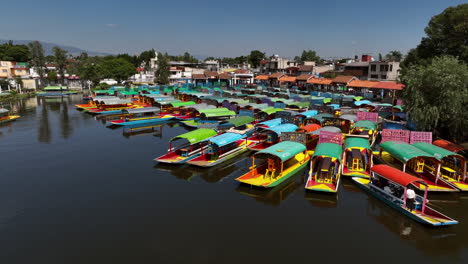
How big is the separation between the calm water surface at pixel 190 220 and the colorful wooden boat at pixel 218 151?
0.76m

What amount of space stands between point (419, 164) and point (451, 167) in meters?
2.50

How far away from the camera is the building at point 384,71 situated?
2542 inches

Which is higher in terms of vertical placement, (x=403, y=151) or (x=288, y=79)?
(x=288, y=79)

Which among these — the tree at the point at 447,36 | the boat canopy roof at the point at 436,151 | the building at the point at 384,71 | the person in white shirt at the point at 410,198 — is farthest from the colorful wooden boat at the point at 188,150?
the building at the point at 384,71

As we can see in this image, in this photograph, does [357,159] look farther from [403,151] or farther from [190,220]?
[190,220]

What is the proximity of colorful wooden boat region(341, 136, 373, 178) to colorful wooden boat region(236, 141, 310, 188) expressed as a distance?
3.43m

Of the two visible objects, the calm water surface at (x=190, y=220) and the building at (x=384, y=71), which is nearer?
the calm water surface at (x=190, y=220)

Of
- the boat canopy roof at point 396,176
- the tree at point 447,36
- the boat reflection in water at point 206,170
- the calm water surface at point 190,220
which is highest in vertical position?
the tree at point 447,36

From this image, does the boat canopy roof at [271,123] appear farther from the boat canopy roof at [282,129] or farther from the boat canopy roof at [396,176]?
the boat canopy roof at [396,176]

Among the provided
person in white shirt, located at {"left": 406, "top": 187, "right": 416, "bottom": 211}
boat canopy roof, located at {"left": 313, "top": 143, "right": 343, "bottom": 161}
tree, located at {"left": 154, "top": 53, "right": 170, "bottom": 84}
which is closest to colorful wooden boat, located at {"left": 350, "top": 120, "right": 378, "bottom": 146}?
boat canopy roof, located at {"left": 313, "top": 143, "right": 343, "bottom": 161}

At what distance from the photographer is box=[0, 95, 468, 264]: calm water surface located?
516 inches

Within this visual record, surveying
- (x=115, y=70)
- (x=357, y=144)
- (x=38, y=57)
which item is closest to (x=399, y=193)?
(x=357, y=144)

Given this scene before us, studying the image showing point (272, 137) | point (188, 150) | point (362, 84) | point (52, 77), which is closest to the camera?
point (188, 150)

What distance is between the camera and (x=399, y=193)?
16.4m
